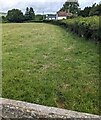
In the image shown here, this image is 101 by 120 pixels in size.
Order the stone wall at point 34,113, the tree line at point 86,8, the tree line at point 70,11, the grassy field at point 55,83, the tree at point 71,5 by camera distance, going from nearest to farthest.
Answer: the stone wall at point 34,113 < the grassy field at point 55,83 < the tree at point 71,5 < the tree line at point 70,11 < the tree line at point 86,8

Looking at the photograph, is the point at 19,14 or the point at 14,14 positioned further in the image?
the point at 14,14


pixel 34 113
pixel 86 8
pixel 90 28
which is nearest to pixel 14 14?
pixel 86 8

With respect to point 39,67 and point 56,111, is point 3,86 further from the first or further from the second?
point 56,111

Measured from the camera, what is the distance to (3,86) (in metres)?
4.10

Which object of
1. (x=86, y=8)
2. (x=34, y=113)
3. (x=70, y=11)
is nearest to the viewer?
(x=34, y=113)

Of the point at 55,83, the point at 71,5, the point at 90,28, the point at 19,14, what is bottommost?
the point at 55,83

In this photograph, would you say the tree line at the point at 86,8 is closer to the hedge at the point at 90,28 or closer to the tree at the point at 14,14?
the hedge at the point at 90,28

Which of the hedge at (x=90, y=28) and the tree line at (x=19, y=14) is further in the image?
the tree line at (x=19, y=14)

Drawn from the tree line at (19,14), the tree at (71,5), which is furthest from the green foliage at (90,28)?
the tree line at (19,14)

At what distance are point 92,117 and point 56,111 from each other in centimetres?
31

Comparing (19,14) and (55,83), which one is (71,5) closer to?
(19,14)

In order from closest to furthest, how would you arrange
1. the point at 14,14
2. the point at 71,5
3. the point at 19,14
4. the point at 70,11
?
the point at 19,14 → the point at 71,5 → the point at 14,14 → the point at 70,11

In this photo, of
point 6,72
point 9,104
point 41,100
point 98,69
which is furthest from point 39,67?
point 9,104

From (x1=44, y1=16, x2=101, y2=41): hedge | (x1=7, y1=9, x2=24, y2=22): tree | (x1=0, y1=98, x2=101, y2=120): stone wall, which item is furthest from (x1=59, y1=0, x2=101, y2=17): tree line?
(x1=0, y1=98, x2=101, y2=120): stone wall
